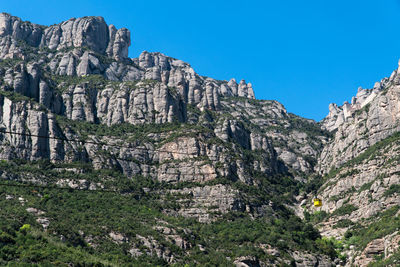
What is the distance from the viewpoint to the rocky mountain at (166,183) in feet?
319

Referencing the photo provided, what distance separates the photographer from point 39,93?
155625 millimetres

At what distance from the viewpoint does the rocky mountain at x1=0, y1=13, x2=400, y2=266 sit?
97125 millimetres

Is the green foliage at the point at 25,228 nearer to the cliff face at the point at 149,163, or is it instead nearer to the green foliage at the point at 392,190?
the cliff face at the point at 149,163

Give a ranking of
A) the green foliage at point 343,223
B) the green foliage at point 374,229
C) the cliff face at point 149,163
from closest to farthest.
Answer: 1. the green foliage at point 374,229
2. the cliff face at point 149,163
3. the green foliage at point 343,223

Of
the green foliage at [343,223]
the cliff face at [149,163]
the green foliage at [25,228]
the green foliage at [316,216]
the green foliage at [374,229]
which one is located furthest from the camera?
the green foliage at [316,216]

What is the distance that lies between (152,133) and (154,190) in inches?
999

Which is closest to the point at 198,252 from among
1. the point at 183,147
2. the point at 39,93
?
the point at 183,147

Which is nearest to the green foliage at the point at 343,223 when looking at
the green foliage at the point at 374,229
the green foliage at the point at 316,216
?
the green foliage at the point at 374,229

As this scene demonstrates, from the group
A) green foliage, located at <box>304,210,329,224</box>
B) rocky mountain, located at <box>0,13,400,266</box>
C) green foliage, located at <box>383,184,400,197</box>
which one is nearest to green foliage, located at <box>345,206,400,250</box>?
rocky mountain, located at <box>0,13,400,266</box>

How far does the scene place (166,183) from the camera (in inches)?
5379

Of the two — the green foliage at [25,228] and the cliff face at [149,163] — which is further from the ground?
the cliff face at [149,163]

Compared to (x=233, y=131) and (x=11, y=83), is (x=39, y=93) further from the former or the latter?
(x=233, y=131)

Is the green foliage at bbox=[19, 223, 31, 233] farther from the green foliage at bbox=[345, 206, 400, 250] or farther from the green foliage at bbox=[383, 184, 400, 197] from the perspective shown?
the green foliage at bbox=[383, 184, 400, 197]

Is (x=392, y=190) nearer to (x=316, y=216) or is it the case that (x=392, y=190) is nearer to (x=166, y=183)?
(x=316, y=216)
